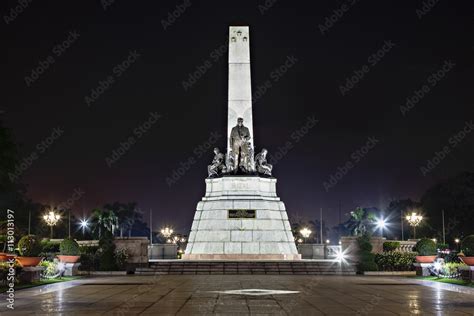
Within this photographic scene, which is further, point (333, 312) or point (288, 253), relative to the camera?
point (288, 253)

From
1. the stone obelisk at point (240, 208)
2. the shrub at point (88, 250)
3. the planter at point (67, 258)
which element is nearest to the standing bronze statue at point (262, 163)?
the stone obelisk at point (240, 208)

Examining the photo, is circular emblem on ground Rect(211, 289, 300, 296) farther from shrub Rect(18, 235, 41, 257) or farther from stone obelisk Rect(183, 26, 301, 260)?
stone obelisk Rect(183, 26, 301, 260)

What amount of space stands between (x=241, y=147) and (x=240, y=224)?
187 inches

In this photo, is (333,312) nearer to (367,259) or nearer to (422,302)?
(422,302)

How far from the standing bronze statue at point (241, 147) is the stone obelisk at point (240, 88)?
0.64 meters

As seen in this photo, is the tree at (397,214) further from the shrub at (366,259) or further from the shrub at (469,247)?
the shrub at (469,247)

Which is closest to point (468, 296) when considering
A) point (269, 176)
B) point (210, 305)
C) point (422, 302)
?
point (422, 302)

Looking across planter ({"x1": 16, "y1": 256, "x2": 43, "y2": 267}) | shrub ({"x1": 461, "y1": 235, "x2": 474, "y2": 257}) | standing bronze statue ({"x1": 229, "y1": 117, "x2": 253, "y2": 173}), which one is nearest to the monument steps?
standing bronze statue ({"x1": 229, "y1": 117, "x2": 253, "y2": 173})

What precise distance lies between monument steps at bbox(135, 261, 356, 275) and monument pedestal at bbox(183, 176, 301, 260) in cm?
326

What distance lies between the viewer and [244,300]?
1852cm

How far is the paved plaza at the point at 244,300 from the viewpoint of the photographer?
632 inches

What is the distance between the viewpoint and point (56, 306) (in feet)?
57.3

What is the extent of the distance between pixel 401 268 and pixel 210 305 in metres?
21.9

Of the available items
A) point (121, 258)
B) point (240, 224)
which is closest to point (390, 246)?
point (240, 224)
